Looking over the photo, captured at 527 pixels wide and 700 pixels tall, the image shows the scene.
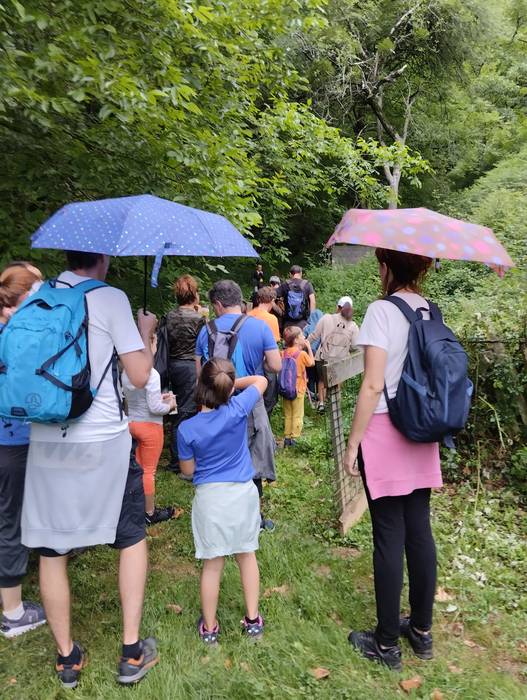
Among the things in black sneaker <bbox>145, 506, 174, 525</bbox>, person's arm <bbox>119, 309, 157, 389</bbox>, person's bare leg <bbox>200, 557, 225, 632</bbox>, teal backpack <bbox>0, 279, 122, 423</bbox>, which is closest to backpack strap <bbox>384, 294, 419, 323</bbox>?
person's arm <bbox>119, 309, 157, 389</bbox>

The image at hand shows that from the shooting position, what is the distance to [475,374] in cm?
480

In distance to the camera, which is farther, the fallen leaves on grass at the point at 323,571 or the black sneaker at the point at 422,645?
the fallen leaves on grass at the point at 323,571

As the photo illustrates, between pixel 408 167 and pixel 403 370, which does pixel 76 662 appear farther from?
pixel 408 167

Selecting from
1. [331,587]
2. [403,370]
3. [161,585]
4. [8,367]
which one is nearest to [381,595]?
[331,587]

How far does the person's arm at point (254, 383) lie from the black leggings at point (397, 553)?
2.13ft

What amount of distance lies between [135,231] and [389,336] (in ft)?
4.19

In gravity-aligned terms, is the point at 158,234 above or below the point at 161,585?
above

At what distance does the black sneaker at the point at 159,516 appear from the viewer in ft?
13.8

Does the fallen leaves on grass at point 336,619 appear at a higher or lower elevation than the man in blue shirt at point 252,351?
lower

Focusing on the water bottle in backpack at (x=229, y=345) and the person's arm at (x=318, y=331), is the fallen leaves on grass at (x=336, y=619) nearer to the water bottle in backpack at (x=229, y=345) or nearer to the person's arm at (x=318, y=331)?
the water bottle in backpack at (x=229, y=345)

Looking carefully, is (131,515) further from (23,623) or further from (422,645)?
(422,645)

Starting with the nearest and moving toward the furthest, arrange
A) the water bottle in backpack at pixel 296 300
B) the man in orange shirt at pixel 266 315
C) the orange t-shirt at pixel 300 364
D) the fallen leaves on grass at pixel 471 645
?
A: the fallen leaves on grass at pixel 471 645, the man in orange shirt at pixel 266 315, the orange t-shirt at pixel 300 364, the water bottle in backpack at pixel 296 300

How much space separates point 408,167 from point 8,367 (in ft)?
35.4

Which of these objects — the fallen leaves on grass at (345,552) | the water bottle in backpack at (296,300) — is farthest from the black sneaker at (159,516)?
the water bottle in backpack at (296,300)
